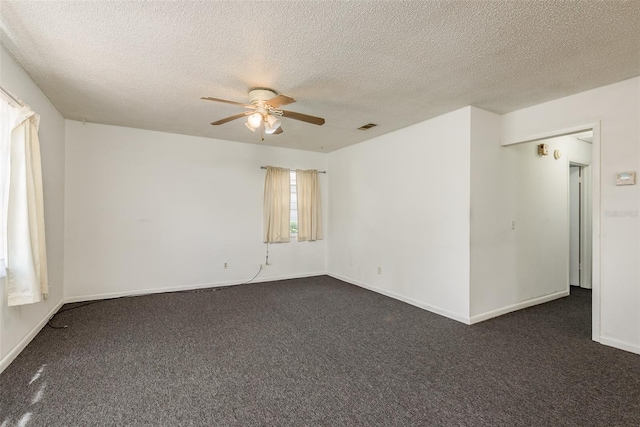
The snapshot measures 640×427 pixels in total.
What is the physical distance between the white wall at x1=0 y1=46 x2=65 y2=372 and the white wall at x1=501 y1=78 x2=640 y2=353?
17.2 feet

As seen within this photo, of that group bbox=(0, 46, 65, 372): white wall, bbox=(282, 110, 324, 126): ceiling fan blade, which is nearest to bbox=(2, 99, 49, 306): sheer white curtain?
bbox=(0, 46, 65, 372): white wall

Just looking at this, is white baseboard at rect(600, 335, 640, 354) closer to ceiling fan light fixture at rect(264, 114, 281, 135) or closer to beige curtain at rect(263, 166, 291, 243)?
ceiling fan light fixture at rect(264, 114, 281, 135)

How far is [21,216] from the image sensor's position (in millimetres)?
2473

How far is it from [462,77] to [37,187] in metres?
4.02

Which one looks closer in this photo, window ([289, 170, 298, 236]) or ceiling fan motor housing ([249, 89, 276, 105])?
ceiling fan motor housing ([249, 89, 276, 105])

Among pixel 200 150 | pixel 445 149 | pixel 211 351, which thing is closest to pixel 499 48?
pixel 445 149

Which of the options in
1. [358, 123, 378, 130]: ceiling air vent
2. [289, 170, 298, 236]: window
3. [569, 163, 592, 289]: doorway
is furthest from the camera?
[289, 170, 298, 236]: window

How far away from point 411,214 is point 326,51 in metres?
2.63

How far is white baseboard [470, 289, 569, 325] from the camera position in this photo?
11.5 feet

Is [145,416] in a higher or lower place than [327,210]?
lower

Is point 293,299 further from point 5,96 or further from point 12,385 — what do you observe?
point 5,96

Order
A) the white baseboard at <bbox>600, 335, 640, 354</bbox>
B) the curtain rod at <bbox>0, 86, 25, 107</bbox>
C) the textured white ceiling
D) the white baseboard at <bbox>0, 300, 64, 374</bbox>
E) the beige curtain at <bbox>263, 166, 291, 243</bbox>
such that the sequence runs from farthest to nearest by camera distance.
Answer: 1. the beige curtain at <bbox>263, 166, 291, 243</bbox>
2. the white baseboard at <bbox>600, 335, 640, 354</bbox>
3. the white baseboard at <bbox>0, 300, 64, 374</bbox>
4. the curtain rod at <bbox>0, 86, 25, 107</bbox>
5. the textured white ceiling

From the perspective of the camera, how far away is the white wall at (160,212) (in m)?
4.24

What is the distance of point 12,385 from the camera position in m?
2.15
